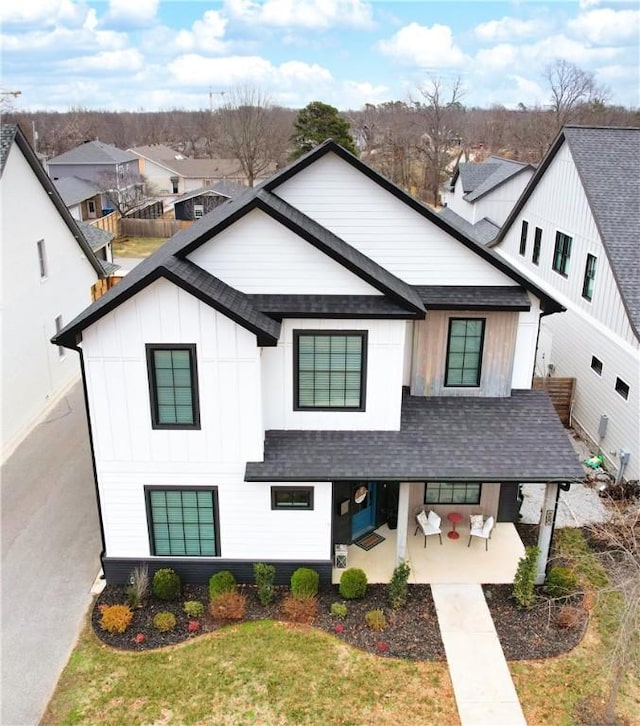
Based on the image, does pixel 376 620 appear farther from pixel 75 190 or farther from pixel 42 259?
pixel 75 190

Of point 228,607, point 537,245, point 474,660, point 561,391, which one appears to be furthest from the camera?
point 537,245

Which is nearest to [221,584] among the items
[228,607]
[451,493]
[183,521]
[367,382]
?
[228,607]

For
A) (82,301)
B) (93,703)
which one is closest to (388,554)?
(93,703)

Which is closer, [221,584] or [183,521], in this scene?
[221,584]

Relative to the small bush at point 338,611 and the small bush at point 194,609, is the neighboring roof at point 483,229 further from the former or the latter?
the small bush at point 194,609

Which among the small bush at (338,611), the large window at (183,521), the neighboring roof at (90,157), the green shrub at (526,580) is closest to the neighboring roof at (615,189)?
the green shrub at (526,580)

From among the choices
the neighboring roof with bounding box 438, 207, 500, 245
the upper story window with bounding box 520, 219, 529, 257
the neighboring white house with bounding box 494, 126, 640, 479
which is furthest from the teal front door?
the neighboring roof with bounding box 438, 207, 500, 245

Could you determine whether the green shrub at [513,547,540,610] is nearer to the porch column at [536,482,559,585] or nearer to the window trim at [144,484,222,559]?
the porch column at [536,482,559,585]
